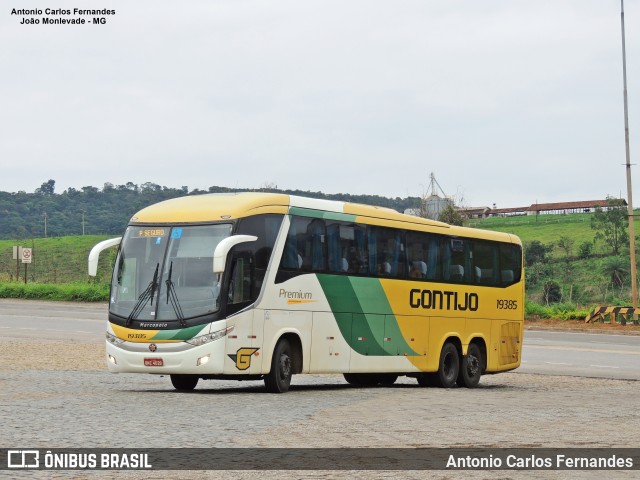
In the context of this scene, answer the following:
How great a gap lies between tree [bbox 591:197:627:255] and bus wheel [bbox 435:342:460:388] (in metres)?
63.8

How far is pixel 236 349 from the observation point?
62.3ft

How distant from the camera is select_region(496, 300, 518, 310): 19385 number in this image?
27042 mm

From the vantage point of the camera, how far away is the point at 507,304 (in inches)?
1079

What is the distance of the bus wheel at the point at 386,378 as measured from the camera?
83.4 ft

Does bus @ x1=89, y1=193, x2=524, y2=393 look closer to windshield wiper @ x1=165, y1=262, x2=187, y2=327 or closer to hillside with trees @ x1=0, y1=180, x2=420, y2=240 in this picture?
windshield wiper @ x1=165, y1=262, x2=187, y2=327

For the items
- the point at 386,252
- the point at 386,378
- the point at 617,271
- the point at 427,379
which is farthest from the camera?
the point at 617,271

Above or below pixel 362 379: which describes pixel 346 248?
above

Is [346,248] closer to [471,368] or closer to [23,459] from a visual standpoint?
[471,368]

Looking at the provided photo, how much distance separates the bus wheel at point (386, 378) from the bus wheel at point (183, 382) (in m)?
5.46

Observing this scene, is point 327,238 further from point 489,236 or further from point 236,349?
point 489,236

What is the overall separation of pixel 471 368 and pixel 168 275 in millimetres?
9276

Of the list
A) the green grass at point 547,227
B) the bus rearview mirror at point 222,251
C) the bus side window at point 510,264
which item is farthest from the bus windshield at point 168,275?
the green grass at point 547,227

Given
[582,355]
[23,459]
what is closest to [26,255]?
[582,355]

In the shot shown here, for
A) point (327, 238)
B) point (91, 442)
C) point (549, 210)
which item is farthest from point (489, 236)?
point (549, 210)
